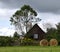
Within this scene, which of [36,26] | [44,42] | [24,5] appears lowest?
[44,42]

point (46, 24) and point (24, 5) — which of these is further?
point (46, 24)

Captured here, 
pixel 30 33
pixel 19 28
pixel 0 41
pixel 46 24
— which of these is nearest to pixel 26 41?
pixel 0 41

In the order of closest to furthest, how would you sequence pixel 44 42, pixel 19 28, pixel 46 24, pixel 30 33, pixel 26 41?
pixel 44 42 → pixel 26 41 → pixel 30 33 → pixel 19 28 → pixel 46 24

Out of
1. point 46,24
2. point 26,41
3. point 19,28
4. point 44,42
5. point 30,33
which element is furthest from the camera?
point 46,24

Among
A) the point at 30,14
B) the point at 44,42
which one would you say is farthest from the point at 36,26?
the point at 44,42

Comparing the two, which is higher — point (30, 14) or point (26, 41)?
A: point (30, 14)

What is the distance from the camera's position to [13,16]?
322 ft

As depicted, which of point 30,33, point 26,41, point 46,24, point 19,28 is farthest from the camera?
point 46,24

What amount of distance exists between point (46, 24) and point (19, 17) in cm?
1101

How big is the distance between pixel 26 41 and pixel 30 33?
2006cm

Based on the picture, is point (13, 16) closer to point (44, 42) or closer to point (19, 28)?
point (19, 28)

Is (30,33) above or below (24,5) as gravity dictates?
below

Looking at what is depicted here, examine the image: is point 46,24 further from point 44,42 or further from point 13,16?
point 44,42

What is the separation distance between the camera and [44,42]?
191 feet
